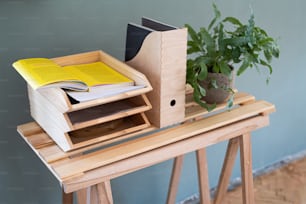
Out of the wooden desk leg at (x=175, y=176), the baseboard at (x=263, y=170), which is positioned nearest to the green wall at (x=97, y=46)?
the baseboard at (x=263, y=170)

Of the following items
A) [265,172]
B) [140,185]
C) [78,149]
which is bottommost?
[265,172]

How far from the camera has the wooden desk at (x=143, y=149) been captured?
1.09m

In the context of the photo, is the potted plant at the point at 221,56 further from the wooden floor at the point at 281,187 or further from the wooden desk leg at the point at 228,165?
the wooden floor at the point at 281,187

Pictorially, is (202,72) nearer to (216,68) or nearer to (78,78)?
(216,68)

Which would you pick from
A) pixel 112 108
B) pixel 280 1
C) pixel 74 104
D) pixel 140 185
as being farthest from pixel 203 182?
pixel 280 1

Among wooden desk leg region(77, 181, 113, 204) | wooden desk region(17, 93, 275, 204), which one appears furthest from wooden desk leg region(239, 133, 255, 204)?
wooden desk leg region(77, 181, 113, 204)

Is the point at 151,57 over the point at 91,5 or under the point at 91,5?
under

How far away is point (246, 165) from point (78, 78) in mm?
638

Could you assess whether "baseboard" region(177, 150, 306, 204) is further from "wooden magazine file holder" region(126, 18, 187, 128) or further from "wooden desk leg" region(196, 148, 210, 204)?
"wooden magazine file holder" region(126, 18, 187, 128)

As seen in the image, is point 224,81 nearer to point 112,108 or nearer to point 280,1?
point 112,108

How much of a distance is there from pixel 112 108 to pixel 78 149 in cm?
15

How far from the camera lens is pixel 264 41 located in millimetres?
1276

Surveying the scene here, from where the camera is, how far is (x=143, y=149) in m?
1.16

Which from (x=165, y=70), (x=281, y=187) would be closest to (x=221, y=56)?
(x=165, y=70)
